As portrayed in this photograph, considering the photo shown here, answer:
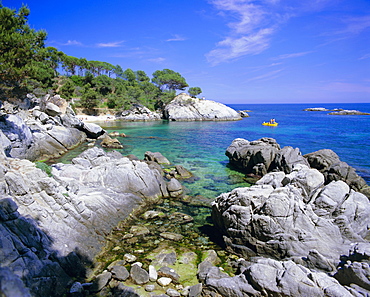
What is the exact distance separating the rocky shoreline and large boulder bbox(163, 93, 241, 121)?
7503 cm

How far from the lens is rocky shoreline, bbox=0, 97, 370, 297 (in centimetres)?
754

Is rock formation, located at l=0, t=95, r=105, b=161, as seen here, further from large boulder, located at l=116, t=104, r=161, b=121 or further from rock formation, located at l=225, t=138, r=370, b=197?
large boulder, located at l=116, t=104, r=161, b=121

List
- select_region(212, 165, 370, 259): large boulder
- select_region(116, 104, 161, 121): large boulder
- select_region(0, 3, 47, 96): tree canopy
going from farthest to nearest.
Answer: select_region(116, 104, 161, 121): large boulder < select_region(0, 3, 47, 96): tree canopy < select_region(212, 165, 370, 259): large boulder

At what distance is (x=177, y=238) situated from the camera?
38.4 feet

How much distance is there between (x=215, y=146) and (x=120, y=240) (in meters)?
29.2

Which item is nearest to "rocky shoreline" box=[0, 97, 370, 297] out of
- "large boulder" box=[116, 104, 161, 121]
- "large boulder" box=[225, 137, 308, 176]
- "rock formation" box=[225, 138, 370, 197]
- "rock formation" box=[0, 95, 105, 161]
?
"rock formation" box=[225, 138, 370, 197]

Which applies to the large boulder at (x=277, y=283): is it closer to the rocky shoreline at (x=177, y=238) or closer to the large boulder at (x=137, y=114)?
the rocky shoreline at (x=177, y=238)

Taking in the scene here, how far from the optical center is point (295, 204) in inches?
408

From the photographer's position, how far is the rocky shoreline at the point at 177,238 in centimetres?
754

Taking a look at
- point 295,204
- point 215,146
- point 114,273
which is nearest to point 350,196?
point 295,204

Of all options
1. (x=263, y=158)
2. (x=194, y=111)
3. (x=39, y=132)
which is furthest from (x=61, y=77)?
(x=263, y=158)

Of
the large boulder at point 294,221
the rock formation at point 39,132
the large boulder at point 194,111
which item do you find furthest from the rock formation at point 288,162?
the large boulder at point 194,111

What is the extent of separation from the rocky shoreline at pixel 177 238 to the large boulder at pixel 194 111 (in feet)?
246

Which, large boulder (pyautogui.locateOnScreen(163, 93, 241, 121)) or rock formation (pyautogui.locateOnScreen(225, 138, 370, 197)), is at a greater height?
large boulder (pyautogui.locateOnScreen(163, 93, 241, 121))
